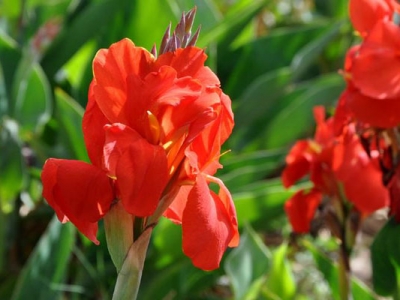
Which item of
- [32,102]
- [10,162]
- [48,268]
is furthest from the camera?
[32,102]

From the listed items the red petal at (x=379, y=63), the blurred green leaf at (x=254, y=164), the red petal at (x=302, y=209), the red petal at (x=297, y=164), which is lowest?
the blurred green leaf at (x=254, y=164)

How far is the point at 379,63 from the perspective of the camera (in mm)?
Answer: 925

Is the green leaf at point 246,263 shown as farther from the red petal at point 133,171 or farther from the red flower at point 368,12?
the red petal at point 133,171

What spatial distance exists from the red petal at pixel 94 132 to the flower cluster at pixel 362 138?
35 centimetres

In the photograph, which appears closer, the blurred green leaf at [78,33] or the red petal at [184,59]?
the red petal at [184,59]

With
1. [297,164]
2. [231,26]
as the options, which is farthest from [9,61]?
[297,164]

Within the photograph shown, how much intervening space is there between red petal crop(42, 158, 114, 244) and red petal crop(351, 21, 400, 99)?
0.37m

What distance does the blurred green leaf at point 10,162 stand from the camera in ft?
4.86

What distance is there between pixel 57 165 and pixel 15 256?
1.12 m

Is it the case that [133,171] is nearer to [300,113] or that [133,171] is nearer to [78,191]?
[78,191]

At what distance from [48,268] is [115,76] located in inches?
27.3

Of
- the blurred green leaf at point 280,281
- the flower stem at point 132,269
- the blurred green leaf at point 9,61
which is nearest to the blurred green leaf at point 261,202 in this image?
the blurred green leaf at point 280,281

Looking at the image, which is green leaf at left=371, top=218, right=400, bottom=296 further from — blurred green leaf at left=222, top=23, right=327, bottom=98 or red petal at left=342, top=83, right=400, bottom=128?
blurred green leaf at left=222, top=23, right=327, bottom=98

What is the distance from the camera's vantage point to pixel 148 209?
2.04ft
